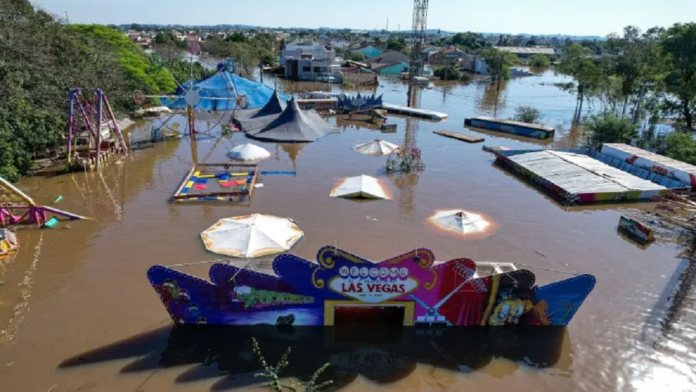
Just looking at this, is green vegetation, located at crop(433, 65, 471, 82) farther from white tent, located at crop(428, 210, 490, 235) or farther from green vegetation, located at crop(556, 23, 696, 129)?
white tent, located at crop(428, 210, 490, 235)

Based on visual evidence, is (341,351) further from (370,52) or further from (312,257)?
(370,52)

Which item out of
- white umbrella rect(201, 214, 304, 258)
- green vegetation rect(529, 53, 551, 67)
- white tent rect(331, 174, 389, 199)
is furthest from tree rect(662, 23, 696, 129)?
green vegetation rect(529, 53, 551, 67)

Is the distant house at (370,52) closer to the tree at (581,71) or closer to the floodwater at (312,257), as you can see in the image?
the tree at (581,71)

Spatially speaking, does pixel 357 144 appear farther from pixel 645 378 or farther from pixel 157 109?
pixel 645 378

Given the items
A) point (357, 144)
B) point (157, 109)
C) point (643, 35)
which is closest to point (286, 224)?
point (357, 144)

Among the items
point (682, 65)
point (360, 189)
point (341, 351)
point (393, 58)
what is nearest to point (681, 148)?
point (682, 65)
